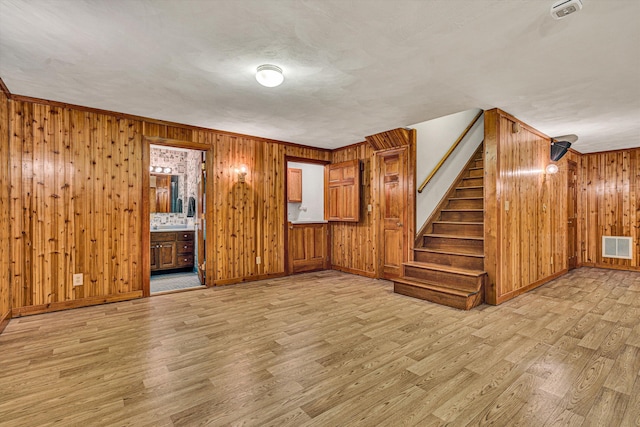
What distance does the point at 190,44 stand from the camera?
7.98 feet

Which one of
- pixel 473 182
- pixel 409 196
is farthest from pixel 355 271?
pixel 473 182

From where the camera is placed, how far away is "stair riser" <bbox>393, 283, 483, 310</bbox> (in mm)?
3814

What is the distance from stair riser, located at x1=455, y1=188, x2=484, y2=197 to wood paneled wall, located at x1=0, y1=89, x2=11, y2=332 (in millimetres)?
6157

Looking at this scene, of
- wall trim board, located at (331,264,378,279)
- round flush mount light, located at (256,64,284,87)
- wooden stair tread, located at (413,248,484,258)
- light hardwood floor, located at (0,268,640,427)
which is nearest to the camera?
light hardwood floor, located at (0,268,640,427)

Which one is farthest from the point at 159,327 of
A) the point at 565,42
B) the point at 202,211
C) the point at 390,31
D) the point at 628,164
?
the point at 628,164

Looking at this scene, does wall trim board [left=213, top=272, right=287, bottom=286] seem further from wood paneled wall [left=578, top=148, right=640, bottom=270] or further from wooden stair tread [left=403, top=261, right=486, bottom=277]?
wood paneled wall [left=578, top=148, right=640, bottom=270]

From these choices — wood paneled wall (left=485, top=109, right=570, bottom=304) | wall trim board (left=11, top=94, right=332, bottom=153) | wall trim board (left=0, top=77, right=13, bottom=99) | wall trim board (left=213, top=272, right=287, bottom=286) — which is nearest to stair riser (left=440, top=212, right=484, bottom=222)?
wood paneled wall (left=485, top=109, right=570, bottom=304)

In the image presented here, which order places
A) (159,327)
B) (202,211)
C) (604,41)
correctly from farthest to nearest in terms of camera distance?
1. (202,211)
2. (159,327)
3. (604,41)

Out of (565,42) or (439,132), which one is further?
(439,132)

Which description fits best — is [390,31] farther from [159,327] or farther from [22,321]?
[22,321]

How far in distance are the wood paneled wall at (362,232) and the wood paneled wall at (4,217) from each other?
4.77 meters

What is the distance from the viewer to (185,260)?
244 inches

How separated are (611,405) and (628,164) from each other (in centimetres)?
671

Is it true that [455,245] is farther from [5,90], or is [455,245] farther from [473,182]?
[5,90]
